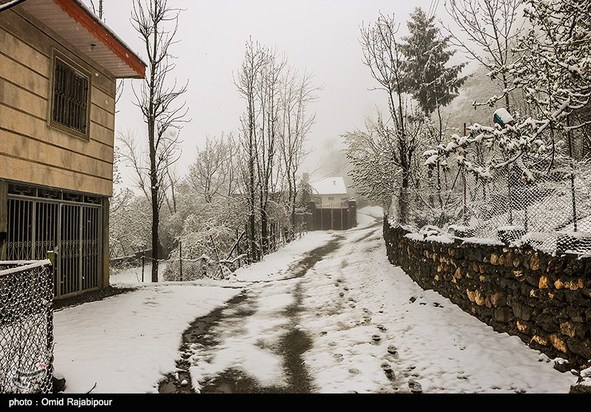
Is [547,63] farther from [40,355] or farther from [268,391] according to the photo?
[40,355]

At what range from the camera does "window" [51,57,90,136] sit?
7.95 m

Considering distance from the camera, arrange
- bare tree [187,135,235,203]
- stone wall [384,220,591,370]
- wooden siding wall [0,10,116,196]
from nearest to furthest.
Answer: stone wall [384,220,591,370] < wooden siding wall [0,10,116,196] < bare tree [187,135,235,203]

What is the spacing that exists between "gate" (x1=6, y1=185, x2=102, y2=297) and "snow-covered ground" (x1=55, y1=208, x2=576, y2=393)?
1140 millimetres

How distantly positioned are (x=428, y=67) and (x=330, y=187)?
27.1m

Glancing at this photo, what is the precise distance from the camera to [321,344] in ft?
20.2

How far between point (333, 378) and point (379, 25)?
14381 millimetres

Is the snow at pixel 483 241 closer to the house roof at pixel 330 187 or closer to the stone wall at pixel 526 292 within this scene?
the stone wall at pixel 526 292

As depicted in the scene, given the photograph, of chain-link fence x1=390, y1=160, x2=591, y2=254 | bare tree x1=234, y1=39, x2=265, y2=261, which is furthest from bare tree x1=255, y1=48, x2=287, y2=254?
chain-link fence x1=390, y1=160, x2=591, y2=254

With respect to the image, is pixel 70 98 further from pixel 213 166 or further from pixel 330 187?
pixel 330 187

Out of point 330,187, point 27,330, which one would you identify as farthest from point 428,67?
point 330,187

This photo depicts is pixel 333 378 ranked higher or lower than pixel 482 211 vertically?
lower

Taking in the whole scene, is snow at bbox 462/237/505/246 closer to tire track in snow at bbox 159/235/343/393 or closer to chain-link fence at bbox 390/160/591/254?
chain-link fence at bbox 390/160/591/254
